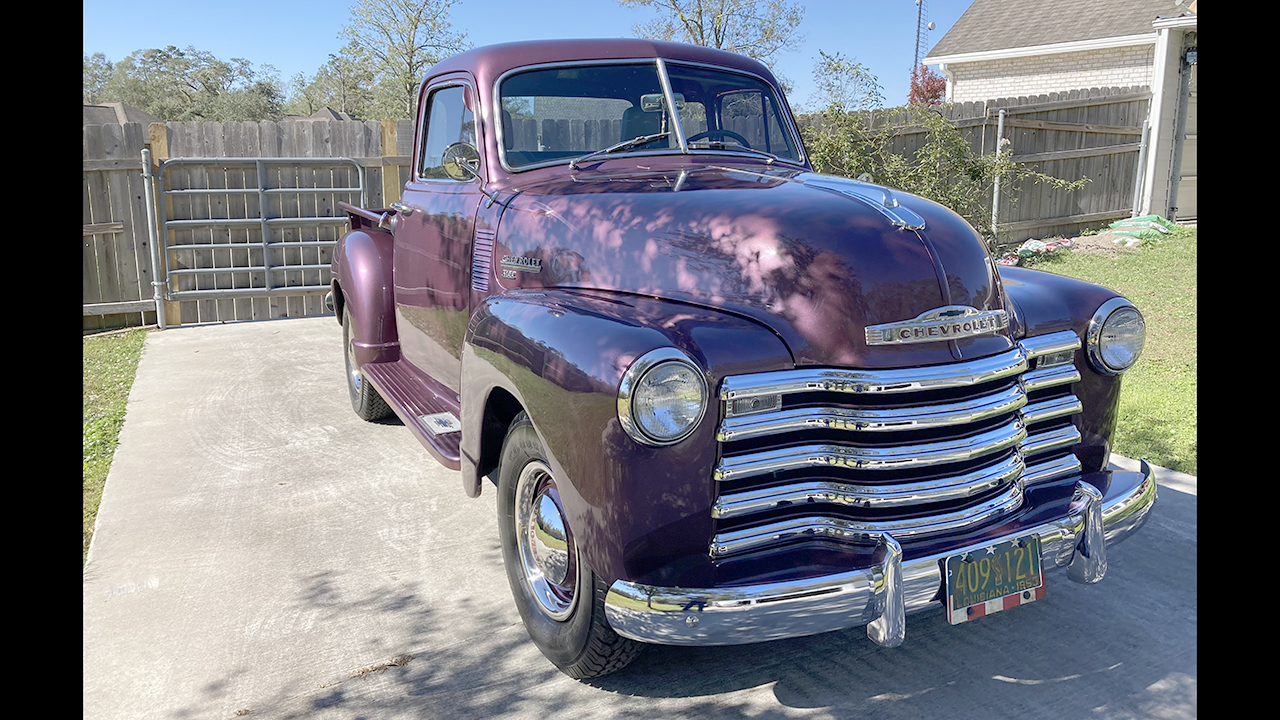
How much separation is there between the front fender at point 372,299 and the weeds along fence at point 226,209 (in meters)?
4.72

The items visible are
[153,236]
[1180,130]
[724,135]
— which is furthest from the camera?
[1180,130]

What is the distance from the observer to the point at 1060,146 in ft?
41.0

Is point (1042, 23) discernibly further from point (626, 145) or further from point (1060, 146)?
point (626, 145)

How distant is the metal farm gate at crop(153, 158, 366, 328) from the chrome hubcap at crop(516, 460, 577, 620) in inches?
276

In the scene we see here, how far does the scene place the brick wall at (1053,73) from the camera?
637 inches

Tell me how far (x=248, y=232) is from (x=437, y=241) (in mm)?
6315

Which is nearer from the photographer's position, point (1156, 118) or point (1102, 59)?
point (1156, 118)

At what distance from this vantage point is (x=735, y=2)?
71.3 feet

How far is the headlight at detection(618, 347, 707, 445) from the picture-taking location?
7.48 feet

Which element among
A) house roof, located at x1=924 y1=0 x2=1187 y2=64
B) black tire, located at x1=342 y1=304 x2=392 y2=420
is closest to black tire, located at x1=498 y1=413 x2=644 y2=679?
black tire, located at x1=342 y1=304 x2=392 y2=420

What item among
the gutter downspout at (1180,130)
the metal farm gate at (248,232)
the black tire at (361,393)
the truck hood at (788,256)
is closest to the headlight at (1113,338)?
the truck hood at (788,256)

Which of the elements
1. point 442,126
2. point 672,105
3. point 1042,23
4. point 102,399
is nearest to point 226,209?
point 102,399

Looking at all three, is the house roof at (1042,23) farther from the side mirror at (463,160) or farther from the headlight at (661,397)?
the headlight at (661,397)
